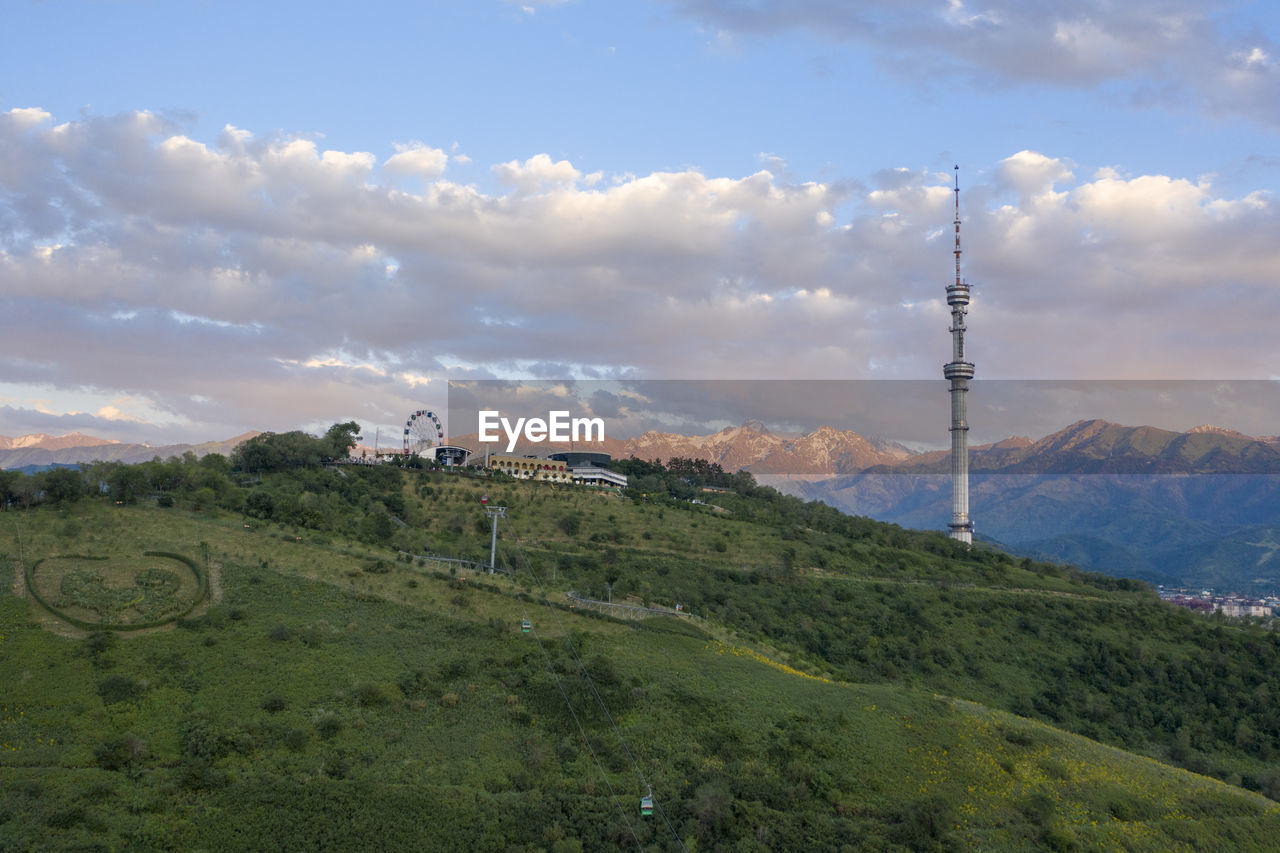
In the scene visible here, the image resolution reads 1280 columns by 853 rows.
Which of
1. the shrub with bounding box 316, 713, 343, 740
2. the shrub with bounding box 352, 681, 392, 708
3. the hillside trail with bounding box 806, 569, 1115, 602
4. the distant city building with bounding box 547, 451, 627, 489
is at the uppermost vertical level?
the distant city building with bounding box 547, 451, 627, 489

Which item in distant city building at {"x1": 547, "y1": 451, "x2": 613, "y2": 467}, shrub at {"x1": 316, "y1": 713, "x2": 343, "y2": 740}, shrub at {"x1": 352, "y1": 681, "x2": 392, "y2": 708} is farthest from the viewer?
distant city building at {"x1": 547, "y1": 451, "x2": 613, "y2": 467}

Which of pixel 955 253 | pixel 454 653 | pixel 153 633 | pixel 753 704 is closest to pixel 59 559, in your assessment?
pixel 153 633

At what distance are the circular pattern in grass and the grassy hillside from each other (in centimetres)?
98

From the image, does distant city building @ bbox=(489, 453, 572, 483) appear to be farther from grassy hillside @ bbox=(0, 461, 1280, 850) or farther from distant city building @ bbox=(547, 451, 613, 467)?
grassy hillside @ bbox=(0, 461, 1280, 850)

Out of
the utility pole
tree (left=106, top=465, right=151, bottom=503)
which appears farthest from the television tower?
tree (left=106, top=465, right=151, bottom=503)

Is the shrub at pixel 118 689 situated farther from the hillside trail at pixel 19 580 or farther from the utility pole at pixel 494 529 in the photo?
the utility pole at pixel 494 529

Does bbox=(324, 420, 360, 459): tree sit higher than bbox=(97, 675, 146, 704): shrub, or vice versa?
bbox=(324, 420, 360, 459): tree

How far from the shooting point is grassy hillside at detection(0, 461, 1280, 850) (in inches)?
1296

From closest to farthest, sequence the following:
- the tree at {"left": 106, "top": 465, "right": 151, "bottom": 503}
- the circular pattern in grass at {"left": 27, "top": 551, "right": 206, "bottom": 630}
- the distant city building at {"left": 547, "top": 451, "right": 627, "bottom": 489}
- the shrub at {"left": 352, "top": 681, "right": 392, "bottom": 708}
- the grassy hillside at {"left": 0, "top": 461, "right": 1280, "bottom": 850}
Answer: the grassy hillside at {"left": 0, "top": 461, "right": 1280, "bottom": 850}, the shrub at {"left": 352, "top": 681, "right": 392, "bottom": 708}, the circular pattern in grass at {"left": 27, "top": 551, "right": 206, "bottom": 630}, the tree at {"left": 106, "top": 465, "right": 151, "bottom": 503}, the distant city building at {"left": 547, "top": 451, "right": 627, "bottom": 489}

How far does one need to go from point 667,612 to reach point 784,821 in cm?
2697

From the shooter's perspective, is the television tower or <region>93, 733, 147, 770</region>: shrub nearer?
<region>93, 733, 147, 770</region>: shrub

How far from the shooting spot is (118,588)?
49625mm

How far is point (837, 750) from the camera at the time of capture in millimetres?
40844

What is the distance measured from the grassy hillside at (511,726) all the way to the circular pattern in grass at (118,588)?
98cm
